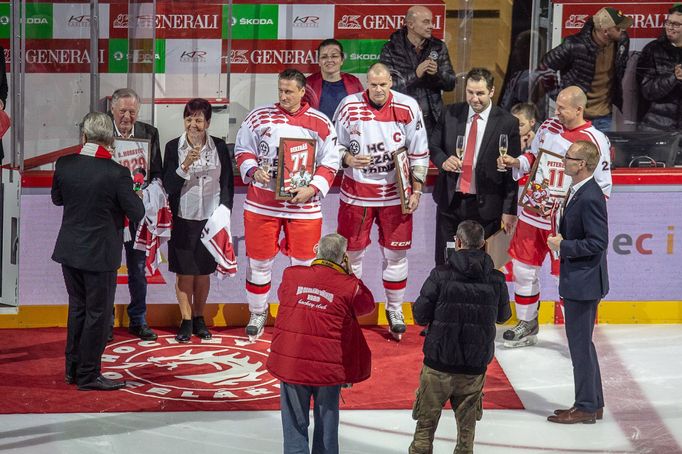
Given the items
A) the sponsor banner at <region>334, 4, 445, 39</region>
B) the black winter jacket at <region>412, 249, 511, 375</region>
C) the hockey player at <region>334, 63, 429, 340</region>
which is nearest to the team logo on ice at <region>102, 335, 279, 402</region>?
the hockey player at <region>334, 63, 429, 340</region>

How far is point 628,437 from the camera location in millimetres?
6371

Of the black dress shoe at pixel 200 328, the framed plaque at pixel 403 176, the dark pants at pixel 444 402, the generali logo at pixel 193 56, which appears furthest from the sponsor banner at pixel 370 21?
the dark pants at pixel 444 402

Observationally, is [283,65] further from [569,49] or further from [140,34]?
[569,49]

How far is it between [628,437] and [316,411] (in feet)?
6.18

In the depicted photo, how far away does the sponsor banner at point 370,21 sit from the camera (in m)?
9.00

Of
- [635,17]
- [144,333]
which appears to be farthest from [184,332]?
[635,17]

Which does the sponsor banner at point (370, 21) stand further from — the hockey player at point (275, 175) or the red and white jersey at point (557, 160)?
the red and white jersey at point (557, 160)

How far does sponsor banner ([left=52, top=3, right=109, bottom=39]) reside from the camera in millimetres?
8062

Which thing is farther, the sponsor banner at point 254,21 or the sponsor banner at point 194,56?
the sponsor banner at point 254,21

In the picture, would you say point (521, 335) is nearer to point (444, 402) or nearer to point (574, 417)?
point (574, 417)

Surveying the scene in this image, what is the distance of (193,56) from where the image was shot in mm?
8586

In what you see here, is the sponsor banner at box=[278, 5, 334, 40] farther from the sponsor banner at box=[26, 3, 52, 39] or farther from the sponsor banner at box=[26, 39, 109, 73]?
the sponsor banner at box=[26, 3, 52, 39]

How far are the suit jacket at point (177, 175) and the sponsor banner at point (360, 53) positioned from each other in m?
1.50

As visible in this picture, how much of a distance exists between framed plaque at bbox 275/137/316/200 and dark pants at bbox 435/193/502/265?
3.15 feet
